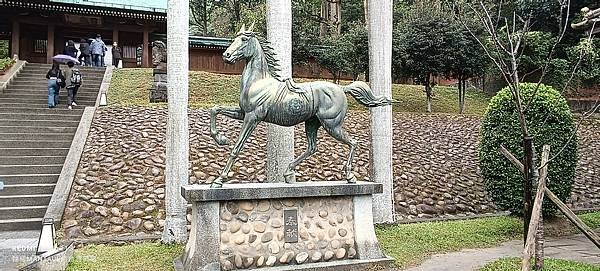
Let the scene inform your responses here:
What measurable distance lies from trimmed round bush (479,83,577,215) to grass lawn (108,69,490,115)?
7.42m

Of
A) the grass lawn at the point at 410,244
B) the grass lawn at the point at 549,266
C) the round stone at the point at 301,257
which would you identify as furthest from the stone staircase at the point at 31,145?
the grass lawn at the point at 549,266

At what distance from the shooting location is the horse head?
18.9 feet

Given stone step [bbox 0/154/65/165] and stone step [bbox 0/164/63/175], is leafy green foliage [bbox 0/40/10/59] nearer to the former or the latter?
stone step [bbox 0/154/65/165]

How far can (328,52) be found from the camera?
21.2 meters

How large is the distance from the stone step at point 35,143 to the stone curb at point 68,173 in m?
0.39

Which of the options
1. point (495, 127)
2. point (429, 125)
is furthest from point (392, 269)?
point (429, 125)

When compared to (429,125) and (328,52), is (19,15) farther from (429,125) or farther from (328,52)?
(429,125)

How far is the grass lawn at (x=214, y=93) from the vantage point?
17.2 m

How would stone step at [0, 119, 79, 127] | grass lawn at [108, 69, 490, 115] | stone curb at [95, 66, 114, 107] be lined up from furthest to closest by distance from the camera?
1. grass lawn at [108, 69, 490, 115]
2. stone curb at [95, 66, 114, 107]
3. stone step at [0, 119, 79, 127]

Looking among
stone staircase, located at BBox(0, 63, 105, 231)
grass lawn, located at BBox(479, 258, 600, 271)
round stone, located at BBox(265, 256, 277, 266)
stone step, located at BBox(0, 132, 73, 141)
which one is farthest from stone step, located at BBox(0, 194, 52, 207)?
grass lawn, located at BBox(479, 258, 600, 271)

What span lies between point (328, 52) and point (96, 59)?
33.6ft

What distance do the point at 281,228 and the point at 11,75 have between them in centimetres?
1535

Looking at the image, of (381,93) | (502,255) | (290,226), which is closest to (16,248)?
(290,226)

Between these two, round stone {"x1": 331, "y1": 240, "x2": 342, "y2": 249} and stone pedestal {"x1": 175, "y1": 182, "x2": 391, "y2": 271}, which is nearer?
stone pedestal {"x1": 175, "y1": 182, "x2": 391, "y2": 271}
